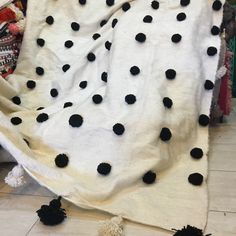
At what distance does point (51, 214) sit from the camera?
99 centimetres

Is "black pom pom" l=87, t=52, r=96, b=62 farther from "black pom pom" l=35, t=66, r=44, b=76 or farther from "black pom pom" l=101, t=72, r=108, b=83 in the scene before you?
"black pom pom" l=35, t=66, r=44, b=76

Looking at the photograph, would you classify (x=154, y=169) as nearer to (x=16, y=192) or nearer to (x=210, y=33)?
(x=16, y=192)

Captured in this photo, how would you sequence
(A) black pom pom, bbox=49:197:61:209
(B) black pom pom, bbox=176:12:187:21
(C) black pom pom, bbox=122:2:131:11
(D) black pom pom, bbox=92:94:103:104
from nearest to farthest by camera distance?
(A) black pom pom, bbox=49:197:61:209 < (D) black pom pom, bbox=92:94:103:104 < (B) black pom pom, bbox=176:12:187:21 < (C) black pom pom, bbox=122:2:131:11

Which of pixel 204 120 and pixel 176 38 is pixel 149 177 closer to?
pixel 204 120

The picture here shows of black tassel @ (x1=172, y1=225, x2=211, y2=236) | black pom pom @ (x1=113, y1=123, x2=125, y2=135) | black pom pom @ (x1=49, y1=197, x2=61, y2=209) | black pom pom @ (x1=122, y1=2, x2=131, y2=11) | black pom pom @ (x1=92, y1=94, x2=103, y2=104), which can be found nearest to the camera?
black tassel @ (x1=172, y1=225, x2=211, y2=236)

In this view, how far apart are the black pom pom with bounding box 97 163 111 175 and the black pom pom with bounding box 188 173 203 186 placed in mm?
257

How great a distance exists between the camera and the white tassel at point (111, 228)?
922 millimetres

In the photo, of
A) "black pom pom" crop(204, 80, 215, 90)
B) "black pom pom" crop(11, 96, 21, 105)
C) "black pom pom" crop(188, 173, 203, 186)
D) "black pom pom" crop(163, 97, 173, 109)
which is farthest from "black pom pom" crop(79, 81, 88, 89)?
"black pom pom" crop(188, 173, 203, 186)

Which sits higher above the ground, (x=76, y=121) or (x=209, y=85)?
(x=76, y=121)

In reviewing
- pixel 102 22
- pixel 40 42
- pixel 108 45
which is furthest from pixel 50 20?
pixel 108 45

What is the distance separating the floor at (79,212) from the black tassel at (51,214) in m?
0.01

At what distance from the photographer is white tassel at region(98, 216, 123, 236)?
0.92 meters

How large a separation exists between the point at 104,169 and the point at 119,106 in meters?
0.26

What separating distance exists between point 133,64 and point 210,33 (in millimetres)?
354
